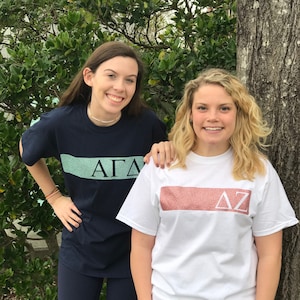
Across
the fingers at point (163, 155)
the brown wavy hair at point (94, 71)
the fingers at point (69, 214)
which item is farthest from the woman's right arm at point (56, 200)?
the fingers at point (163, 155)

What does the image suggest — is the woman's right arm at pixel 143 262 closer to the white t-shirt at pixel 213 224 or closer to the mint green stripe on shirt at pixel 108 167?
the white t-shirt at pixel 213 224

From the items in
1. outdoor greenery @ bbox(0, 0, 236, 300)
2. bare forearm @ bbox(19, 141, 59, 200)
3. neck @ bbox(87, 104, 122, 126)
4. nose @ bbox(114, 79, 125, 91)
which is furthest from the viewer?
outdoor greenery @ bbox(0, 0, 236, 300)

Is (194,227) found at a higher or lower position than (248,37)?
lower

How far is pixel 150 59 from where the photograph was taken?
3.22 metres

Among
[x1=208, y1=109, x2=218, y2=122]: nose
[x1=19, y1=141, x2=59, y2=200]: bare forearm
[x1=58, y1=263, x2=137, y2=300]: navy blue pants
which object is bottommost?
[x1=58, y1=263, x2=137, y2=300]: navy blue pants

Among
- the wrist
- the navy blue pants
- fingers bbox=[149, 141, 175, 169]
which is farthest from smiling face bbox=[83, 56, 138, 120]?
the navy blue pants

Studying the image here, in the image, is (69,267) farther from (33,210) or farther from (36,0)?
(36,0)

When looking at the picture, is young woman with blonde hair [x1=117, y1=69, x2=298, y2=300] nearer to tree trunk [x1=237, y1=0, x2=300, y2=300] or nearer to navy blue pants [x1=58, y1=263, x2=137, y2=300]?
tree trunk [x1=237, y1=0, x2=300, y2=300]

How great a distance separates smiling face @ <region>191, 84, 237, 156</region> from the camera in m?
2.17

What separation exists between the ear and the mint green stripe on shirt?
0.40m

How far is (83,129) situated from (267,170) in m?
0.98

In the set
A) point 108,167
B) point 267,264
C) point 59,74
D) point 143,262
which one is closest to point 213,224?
point 267,264

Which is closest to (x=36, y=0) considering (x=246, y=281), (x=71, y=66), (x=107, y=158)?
(x=71, y=66)

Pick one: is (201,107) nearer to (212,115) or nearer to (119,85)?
(212,115)
